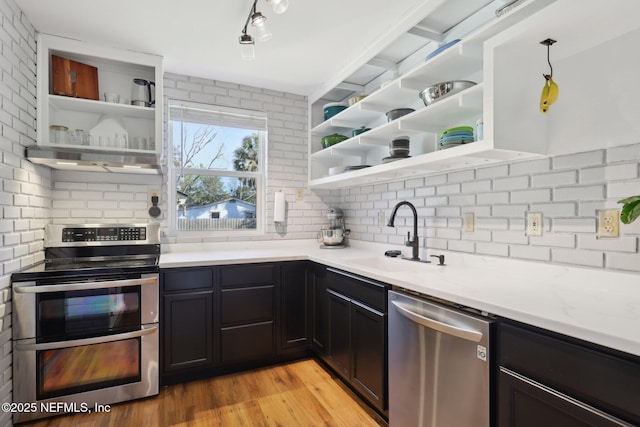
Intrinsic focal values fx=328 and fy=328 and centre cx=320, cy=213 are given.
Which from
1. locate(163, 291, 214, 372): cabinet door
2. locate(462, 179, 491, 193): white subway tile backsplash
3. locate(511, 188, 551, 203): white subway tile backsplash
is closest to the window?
locate(163, 291, 214, 372): cabinet door

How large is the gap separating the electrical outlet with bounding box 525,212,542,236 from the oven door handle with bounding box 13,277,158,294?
7.46ft

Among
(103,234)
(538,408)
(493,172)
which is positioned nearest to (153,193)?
(103,234)

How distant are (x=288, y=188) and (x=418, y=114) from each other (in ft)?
5.70

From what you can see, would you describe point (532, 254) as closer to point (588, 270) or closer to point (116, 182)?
point (588, 270)

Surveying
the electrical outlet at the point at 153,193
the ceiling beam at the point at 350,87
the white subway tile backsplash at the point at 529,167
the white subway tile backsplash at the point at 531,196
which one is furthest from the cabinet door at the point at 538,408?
the electrical outlet at the point at 153,193

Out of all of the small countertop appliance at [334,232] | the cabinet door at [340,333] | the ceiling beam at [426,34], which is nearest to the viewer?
the ceiling beam at [426,34]

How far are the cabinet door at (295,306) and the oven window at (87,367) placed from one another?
3.40 feet

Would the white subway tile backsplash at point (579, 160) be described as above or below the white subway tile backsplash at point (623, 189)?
above

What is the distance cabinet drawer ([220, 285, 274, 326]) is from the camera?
8.02 ft

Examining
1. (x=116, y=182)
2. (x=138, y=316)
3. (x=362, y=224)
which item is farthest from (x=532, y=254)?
(x=116, y=182)

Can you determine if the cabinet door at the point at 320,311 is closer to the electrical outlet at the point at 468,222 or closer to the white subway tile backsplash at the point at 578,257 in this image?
the electrical outlet at the point at 468,222

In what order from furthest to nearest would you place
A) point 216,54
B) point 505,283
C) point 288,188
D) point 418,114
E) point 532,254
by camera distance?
point 288,188 < point 216,54 < point 418,114 < point 532,254 < point 505,283

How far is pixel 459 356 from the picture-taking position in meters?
1.35

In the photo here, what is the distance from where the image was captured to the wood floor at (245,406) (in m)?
1.93
